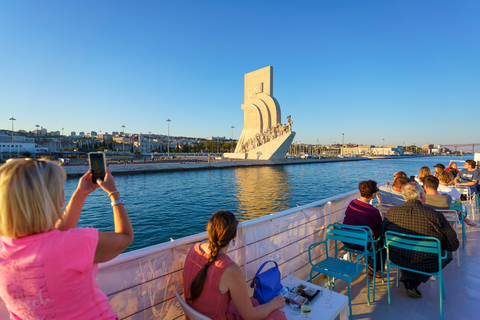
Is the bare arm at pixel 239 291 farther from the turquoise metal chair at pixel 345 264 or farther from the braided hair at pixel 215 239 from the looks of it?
the turquoise metal chair at pixel 345 264

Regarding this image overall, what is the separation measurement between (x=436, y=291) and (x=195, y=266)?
2142 millimetres

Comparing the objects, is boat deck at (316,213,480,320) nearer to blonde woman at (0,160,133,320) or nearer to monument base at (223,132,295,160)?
blonde woman at (0,160,133,320)

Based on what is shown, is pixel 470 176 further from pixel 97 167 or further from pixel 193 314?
pixel 97 167

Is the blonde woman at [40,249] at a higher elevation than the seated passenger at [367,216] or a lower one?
higher

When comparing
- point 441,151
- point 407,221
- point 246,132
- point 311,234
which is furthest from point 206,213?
point 441,151

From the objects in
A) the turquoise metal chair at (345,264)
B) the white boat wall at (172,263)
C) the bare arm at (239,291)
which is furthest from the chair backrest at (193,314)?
the turquoise metal chair at (345,264)

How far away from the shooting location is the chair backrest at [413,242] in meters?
1.81

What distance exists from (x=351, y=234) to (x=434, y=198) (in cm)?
125

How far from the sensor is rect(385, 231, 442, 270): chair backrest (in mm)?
1810

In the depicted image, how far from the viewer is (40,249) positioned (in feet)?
2.24

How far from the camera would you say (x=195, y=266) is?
124cm

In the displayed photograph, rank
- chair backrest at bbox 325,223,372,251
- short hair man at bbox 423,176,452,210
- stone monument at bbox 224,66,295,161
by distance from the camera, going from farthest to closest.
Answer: stone monument at bbox 224,66,295,161 < short hair man at bbox 423,176,452,210 < chair backrest at bbox 325,223,372,251

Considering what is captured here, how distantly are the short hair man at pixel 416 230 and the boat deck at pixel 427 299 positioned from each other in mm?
112

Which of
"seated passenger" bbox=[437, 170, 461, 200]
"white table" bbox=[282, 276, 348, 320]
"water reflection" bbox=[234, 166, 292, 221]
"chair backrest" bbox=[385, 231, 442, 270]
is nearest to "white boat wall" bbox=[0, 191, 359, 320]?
"white table" bbox=[282, 276, 348, 320]
